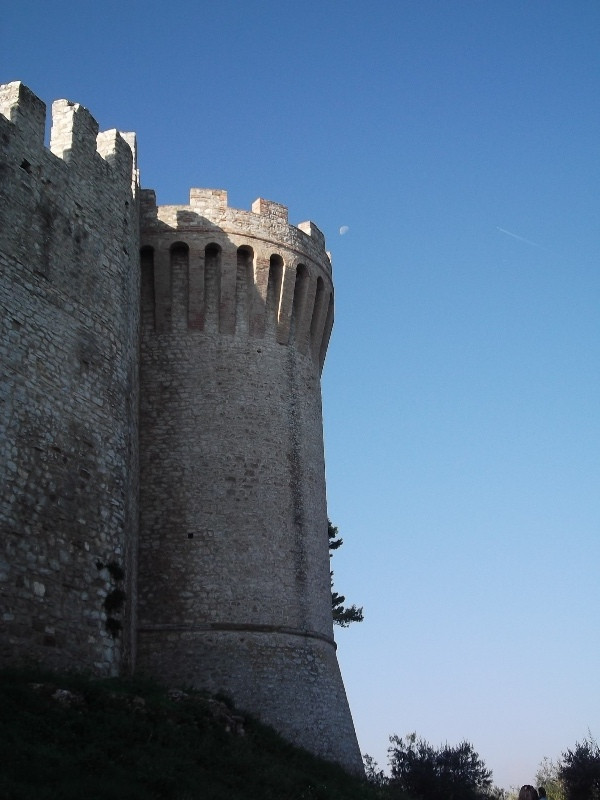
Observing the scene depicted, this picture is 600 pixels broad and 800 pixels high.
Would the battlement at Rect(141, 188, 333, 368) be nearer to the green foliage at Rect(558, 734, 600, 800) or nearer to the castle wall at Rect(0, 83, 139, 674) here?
the castle wall at Rect(0, 83, 139, 674)

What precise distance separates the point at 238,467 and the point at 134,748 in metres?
7.92

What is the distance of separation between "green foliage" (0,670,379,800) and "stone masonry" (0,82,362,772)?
4.17 feet

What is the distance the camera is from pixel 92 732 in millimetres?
10477

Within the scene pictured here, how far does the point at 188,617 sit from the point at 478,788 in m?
9.73

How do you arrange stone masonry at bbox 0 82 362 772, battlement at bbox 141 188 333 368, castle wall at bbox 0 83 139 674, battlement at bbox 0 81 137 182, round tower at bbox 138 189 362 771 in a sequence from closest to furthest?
castle wall at bbox 0 83 139 674, stone masonry at bbox 0 82 362 772, battlement at bbox 0 81 137 182, round tower at bbox 138 189 362 771, battlement at bbox 141 188 333 368

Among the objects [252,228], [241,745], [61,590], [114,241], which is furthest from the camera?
[252,228]

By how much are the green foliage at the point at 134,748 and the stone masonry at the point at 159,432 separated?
1.27m

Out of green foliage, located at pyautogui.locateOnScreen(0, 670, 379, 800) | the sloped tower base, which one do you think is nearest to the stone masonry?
the sloped tower base

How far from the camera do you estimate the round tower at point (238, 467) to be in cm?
1666

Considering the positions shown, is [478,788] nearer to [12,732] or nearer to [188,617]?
[188,617]

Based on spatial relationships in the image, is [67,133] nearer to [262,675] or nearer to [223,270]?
[223,270]

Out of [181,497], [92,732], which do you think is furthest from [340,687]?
[92,732]

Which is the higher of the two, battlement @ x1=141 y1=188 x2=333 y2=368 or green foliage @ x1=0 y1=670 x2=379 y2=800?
battlement @ x1=141 y1=188 x2=333 y2=368

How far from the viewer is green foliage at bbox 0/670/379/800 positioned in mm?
9229
